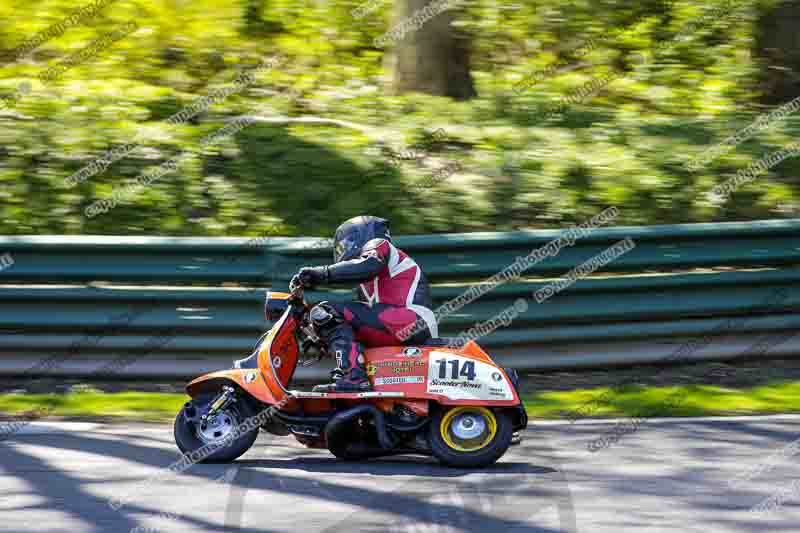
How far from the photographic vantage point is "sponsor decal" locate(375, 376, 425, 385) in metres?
7.14

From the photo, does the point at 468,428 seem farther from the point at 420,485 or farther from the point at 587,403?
the point at 587,403

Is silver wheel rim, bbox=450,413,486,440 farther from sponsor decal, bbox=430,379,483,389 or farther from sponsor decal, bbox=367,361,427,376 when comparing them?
sponsor decal, bbox=367,361,427,376

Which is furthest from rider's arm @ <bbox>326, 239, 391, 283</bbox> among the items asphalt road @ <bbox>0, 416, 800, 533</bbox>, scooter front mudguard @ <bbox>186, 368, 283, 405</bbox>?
asphalt road @ <bbox>0, 416, 800, 533</bbox>

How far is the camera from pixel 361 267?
7.18 metres

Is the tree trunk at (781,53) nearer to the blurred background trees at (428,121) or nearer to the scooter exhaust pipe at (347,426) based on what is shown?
the blurred background trees at (428,121)

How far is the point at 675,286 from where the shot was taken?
9242 mm

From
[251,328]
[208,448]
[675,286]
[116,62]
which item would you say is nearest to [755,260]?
[675,286]

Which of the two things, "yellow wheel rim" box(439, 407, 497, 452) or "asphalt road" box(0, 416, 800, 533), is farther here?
"yellow wheel rim" box(439, 407, 497, 452)

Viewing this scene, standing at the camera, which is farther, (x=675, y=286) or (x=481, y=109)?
(x=481, y=109)

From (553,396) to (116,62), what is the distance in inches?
319

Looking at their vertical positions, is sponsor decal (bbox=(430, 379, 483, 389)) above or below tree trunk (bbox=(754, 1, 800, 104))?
below

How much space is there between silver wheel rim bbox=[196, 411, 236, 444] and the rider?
56 centimetres

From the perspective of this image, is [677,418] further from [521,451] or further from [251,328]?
[251,328]

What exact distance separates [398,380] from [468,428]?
1.66 ft
